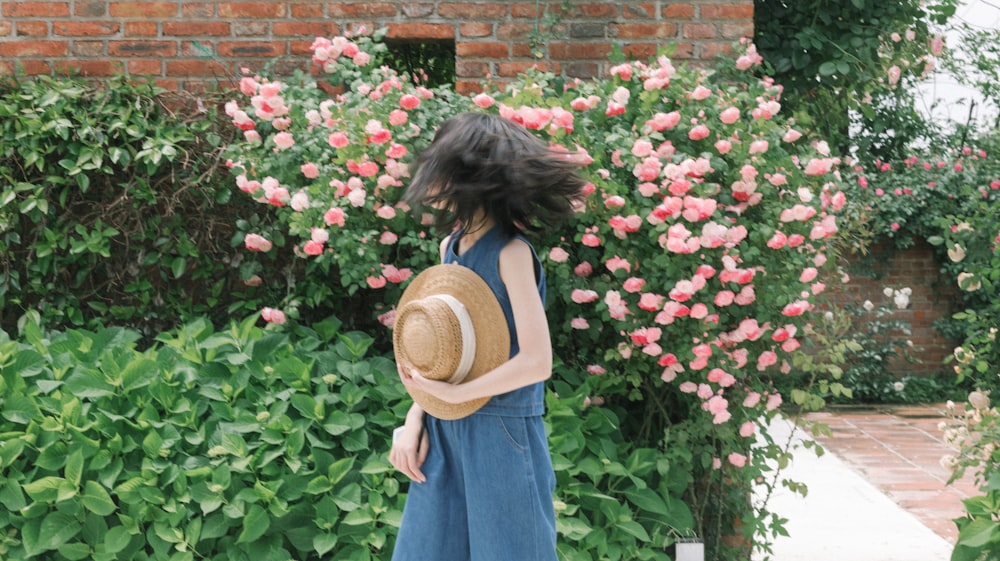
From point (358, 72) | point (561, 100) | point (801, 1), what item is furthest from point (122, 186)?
point (801, 1)

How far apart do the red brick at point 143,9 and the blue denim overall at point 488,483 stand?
264cm

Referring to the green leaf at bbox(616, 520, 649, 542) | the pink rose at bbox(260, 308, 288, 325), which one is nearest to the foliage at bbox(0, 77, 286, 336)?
the pink rose at bbox(260, 308, 288, 325)

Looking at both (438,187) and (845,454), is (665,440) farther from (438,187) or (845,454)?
(845,454)

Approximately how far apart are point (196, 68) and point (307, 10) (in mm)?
536

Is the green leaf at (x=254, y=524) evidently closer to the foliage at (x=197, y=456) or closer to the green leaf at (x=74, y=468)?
the foliage at (x=197, y=456)

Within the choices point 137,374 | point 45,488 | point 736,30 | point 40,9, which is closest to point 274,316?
point 137,374

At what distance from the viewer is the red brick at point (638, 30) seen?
4055 millimetres

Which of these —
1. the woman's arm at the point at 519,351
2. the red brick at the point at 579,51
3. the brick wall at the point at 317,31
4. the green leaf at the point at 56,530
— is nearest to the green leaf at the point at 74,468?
the green leaf at the point at 56,530

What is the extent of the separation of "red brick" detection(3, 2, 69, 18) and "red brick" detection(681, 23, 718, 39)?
2622 mm

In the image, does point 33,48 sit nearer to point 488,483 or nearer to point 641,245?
point 641,245

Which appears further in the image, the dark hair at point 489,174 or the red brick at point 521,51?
the red brick at point 521,51

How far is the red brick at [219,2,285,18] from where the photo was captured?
163 inches

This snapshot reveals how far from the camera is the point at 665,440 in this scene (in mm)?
3342

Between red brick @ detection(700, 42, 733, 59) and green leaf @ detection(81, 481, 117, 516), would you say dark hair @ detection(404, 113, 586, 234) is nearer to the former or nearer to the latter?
green leaf @ detection(81, 481, 117, 516)
